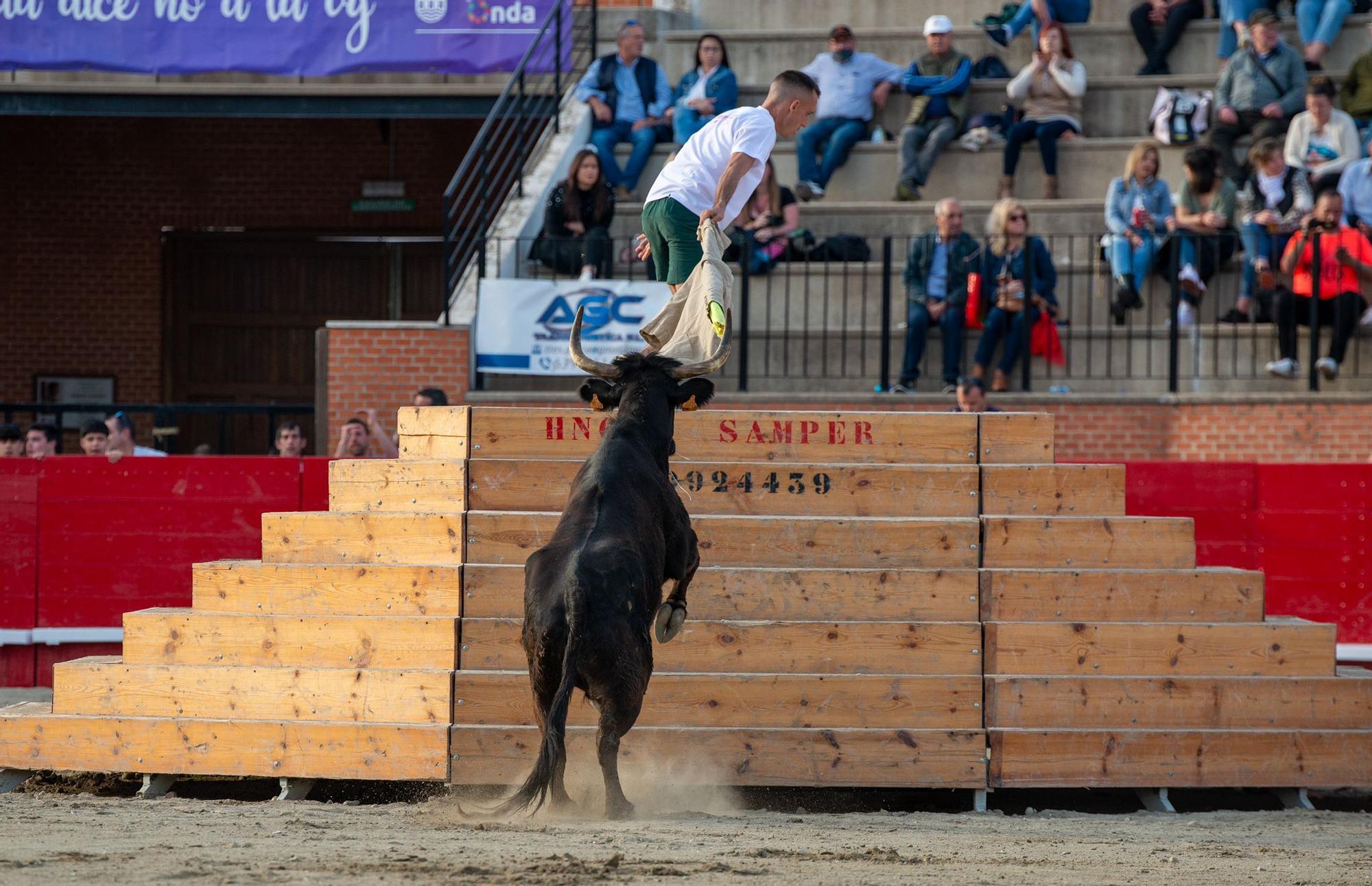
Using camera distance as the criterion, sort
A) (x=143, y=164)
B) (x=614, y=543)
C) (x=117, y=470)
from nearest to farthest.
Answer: (x=614, y=543) → (x=117, y=470) → (x=143, y=164)

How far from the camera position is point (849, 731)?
716 cm

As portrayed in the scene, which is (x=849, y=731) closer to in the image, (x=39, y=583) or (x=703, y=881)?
(x=703, y=881)

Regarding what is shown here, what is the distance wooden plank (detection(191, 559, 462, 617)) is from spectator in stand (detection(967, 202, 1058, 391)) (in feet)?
20.9

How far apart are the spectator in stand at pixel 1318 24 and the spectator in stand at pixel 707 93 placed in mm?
5091

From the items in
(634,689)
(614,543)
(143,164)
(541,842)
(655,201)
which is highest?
(143,164)

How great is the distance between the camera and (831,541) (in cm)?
754

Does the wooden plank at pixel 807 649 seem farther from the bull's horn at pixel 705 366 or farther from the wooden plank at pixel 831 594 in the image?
the bull's horn at pixel 705 366

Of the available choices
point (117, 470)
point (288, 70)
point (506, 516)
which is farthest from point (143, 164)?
point (506, 516)

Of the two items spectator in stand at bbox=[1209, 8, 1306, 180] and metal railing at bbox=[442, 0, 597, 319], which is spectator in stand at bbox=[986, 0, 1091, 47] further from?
metal railing at bbox=[442, 0, 597, 319]

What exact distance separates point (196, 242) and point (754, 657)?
13992 millimetres

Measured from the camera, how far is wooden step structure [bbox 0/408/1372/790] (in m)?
7.12

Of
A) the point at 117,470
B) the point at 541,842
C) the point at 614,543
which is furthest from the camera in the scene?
the point at 117,470

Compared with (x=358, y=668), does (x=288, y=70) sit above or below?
above

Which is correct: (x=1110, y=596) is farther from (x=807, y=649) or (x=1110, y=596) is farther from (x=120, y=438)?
(x=120, y=438)
